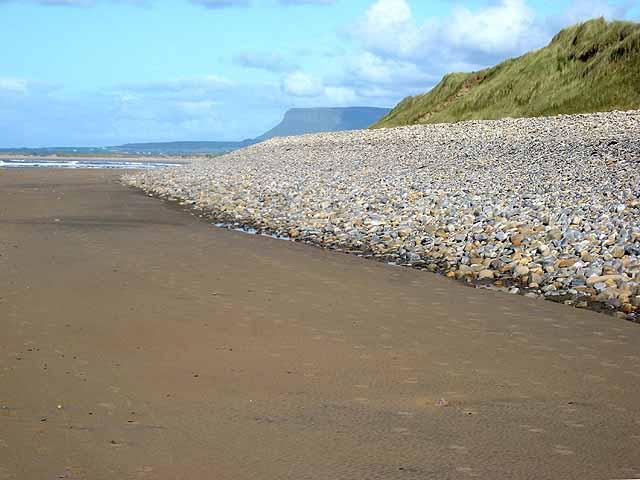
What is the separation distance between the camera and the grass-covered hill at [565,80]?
151 ft

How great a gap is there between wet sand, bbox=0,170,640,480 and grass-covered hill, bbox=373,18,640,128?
36764mm

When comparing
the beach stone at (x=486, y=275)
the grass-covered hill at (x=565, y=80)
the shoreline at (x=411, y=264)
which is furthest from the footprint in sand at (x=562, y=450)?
the grass-covered hill at (x=565, y=80)

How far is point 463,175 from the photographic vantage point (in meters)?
21.6

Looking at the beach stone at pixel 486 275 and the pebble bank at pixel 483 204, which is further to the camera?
the beach stone at pixel 486 275

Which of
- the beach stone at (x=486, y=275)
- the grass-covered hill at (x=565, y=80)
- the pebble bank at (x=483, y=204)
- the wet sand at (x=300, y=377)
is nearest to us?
the wet sand at (x=300, y=377)

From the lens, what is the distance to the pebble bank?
11047mm

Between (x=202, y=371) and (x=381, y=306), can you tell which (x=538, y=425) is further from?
(x=381, y=306)

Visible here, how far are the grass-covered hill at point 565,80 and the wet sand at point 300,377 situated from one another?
121 feet

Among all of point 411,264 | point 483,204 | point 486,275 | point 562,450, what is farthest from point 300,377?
point 483,204

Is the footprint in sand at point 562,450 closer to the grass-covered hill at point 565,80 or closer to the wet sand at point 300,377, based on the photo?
the wet sand at point 300,377

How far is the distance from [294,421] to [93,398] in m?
1.48

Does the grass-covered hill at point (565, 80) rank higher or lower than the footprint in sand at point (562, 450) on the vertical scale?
higher

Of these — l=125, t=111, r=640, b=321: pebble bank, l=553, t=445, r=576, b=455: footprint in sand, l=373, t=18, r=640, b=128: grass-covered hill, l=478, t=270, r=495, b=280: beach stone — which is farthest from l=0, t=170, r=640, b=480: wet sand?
l=373, t=18, r=640, b=128: grass-covered hill

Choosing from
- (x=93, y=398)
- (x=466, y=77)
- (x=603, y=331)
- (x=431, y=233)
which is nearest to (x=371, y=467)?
(x=93, y=398)
